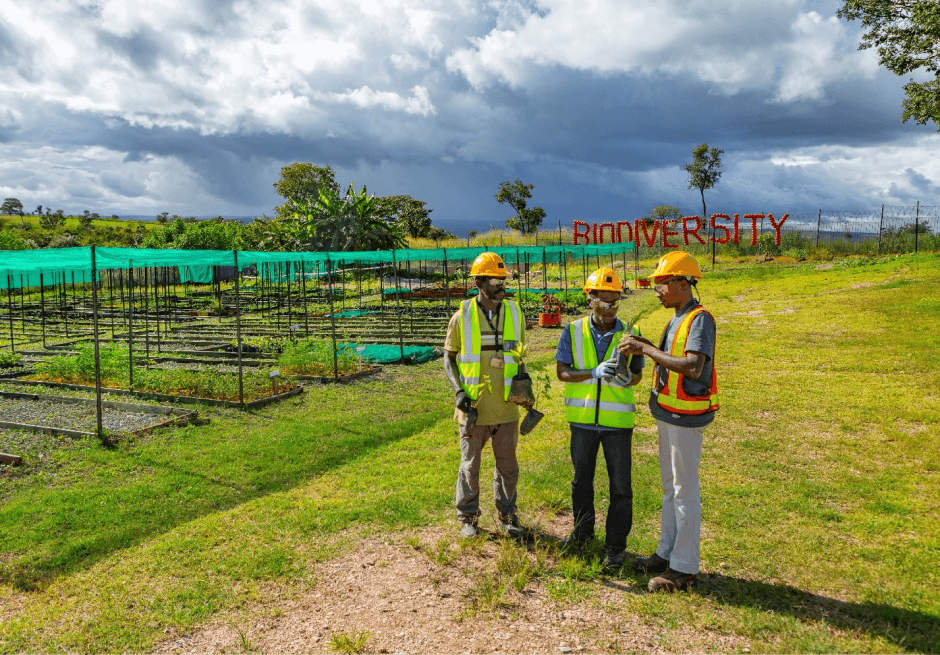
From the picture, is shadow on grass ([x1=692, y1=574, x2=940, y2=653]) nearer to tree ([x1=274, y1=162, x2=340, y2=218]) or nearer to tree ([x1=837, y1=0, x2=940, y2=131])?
tree ([x1=837, y1=0, x2=940, y2=131])

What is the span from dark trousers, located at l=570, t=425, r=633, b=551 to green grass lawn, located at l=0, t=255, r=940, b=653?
1.09ft

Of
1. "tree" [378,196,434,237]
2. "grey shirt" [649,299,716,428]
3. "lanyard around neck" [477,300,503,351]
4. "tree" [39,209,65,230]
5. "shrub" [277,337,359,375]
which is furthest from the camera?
"tree" [39,209,65,230]

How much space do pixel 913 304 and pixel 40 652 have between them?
20.5 meters

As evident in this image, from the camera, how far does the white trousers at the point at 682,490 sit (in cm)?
394

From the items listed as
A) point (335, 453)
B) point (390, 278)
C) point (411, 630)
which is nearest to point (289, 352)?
point (335, 453)

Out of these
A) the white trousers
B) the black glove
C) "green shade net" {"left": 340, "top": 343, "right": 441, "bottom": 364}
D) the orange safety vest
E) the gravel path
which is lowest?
the gravel path

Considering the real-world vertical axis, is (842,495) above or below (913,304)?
below

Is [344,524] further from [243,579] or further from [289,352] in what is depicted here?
[289,352]

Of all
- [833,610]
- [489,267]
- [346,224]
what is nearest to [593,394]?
[489,267]

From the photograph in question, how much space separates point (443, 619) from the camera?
3.97m

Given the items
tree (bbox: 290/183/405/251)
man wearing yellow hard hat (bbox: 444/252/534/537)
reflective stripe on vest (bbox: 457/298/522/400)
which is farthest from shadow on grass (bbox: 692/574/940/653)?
tree (bbox: 290/183/405/251)

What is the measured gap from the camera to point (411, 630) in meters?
3.86

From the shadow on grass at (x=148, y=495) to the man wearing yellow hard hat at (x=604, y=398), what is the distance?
3594 mm

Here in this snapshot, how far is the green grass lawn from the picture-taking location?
4.05 m
